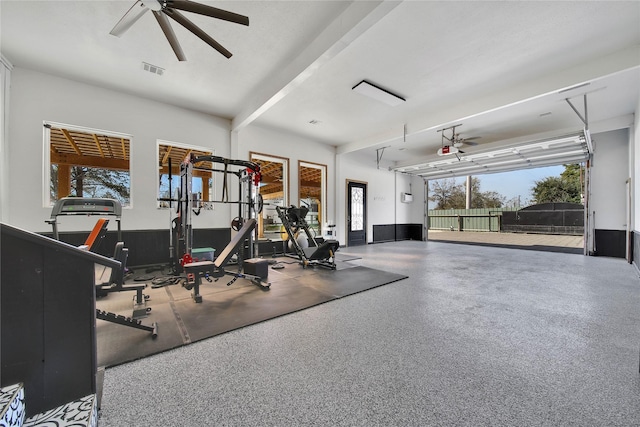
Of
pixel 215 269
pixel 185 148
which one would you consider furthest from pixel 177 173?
pixel 215 269

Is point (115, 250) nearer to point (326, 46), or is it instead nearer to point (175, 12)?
point (175, 12)

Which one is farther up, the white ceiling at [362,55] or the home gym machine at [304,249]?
the white ceiling at [362,55]

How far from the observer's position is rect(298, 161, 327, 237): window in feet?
25.4

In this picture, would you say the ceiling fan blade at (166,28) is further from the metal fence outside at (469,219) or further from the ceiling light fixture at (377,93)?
the metal fence outside at (469,219)

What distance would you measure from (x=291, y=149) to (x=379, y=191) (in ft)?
14.2

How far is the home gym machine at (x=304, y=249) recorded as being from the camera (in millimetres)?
4969

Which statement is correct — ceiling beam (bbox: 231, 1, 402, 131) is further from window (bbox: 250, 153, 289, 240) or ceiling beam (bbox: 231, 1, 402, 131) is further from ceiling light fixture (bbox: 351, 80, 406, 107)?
window (bbox: 250, 153, 289, 240)

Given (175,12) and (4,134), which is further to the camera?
(4,134)

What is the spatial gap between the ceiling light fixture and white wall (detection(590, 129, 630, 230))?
586 centimetres

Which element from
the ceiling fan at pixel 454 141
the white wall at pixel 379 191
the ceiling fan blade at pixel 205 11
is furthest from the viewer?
the white wall at pixel 379 191

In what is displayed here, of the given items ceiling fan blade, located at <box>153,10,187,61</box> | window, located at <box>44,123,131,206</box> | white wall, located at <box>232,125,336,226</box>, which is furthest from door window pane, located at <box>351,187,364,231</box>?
ceiling fan blade, located at <box>153,10,187,61</box>

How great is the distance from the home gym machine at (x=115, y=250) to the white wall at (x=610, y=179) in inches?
385

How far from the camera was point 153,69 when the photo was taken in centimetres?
395

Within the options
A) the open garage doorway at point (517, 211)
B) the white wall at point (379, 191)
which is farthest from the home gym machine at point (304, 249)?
the open garage doorway at point (517, 211)
